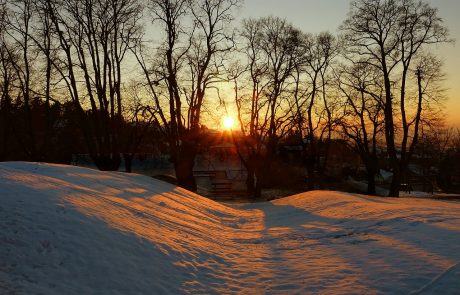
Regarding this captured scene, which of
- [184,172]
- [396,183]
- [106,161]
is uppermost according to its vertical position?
[106,161]

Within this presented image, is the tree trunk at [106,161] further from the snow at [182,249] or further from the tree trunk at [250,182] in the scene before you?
the snow at [182,249]

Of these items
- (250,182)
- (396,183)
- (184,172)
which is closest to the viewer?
(184,172)

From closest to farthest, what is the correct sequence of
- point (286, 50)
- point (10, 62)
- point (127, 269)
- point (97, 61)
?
point (127, 269) → point (97, 61) → point (10, 62) → point (286, 50)

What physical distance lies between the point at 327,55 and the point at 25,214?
34.0 m

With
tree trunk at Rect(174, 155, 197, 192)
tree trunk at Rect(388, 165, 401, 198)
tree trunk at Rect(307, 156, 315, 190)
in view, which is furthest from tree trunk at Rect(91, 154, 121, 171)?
tree trunk at Rect(388, 165, 401, 198)

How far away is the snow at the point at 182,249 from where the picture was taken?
640cm

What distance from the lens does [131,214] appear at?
34.6ft

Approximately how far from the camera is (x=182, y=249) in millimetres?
9008

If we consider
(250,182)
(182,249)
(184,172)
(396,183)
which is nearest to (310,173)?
(250,182)

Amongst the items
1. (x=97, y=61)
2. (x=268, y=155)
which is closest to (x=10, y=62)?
(x=97, y=61)

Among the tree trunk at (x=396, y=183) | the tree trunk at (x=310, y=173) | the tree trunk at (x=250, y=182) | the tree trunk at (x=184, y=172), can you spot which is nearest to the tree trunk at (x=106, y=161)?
the tree trunk at (x=184, y=172)

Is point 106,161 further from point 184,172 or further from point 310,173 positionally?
point 310,173

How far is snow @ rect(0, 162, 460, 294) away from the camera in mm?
6398

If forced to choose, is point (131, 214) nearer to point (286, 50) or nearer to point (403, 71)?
point (403, 71)
